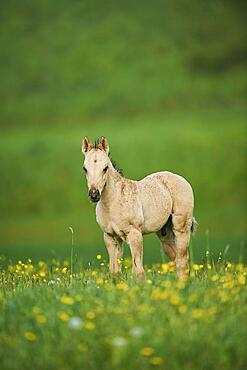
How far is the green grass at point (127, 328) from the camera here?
761 cm

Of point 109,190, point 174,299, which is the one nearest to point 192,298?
point 174,299

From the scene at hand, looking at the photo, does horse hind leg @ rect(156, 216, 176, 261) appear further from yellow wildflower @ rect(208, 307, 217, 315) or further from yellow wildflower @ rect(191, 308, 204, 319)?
yellow wildflower @ rect(191, 308, 204, 319)

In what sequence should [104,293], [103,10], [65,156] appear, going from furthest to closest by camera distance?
[103,10] → [65,156] → [104,293]

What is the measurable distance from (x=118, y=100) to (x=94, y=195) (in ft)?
195

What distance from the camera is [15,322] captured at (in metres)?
8.55

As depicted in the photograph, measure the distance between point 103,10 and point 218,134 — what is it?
77.6 feet

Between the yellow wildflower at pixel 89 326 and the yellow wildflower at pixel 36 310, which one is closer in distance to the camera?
the yellow wildflower at pixel 89 326

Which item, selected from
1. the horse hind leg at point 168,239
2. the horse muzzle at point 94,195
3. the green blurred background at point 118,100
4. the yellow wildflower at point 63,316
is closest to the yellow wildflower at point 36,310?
the yellow wildflower at point 63,316

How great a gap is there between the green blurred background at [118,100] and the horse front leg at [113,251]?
126 ft

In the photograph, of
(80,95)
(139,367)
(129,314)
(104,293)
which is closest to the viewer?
(139,367)

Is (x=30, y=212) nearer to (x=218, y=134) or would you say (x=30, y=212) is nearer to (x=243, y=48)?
(x=218, y=134)

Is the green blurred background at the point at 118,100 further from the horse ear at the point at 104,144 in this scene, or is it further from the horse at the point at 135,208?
the horse ear at the point at 104,144

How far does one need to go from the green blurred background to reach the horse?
3731cm

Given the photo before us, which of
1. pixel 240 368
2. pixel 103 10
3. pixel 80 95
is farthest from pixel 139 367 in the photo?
pixel 103 10
